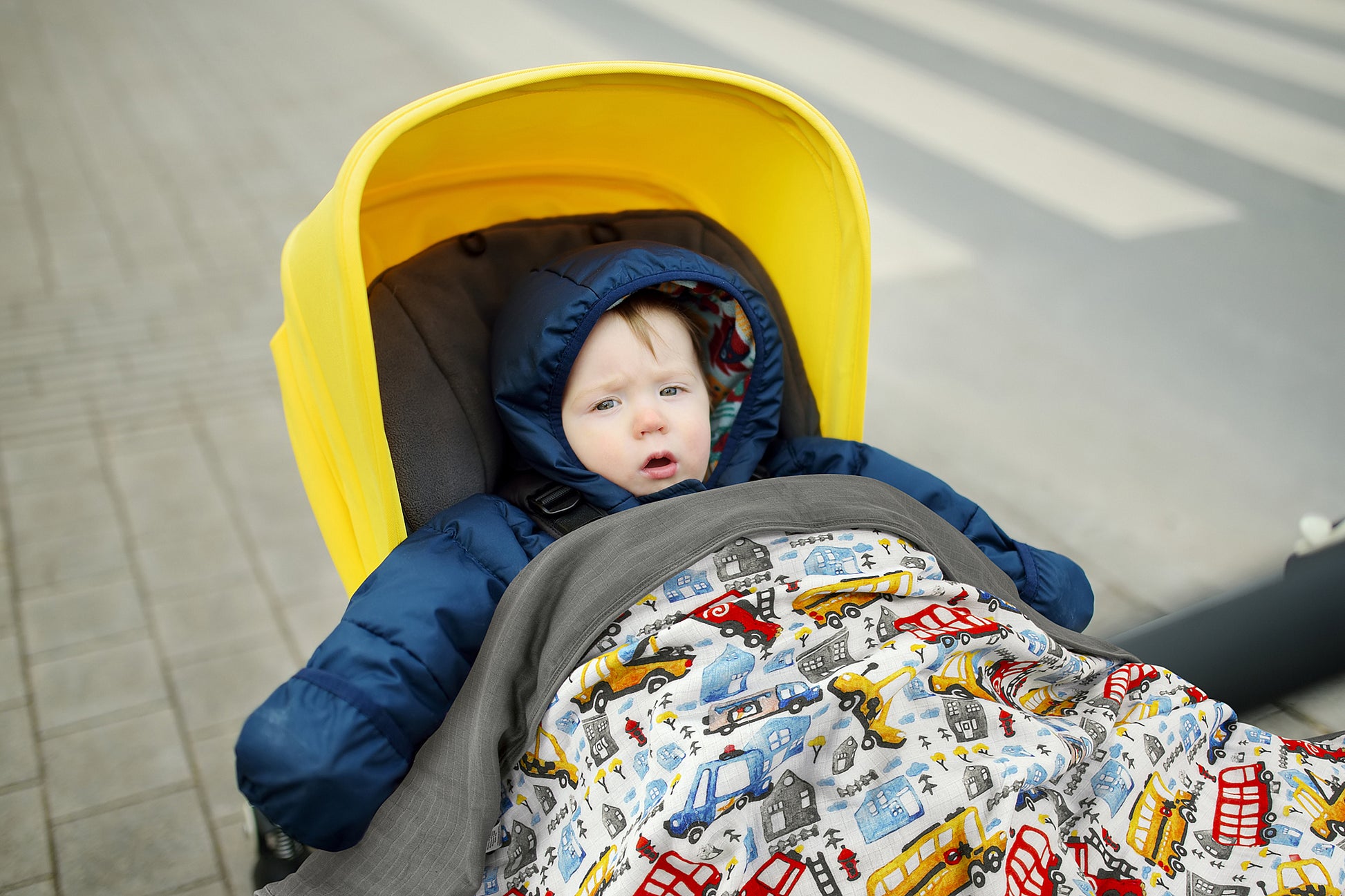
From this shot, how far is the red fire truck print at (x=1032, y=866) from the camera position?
35.0 inches

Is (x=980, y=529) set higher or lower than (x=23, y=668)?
higher

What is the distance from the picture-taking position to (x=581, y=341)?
1.19 metres

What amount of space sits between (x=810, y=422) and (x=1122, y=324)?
1846mm

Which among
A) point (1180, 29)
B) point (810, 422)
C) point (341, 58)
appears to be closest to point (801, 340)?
point (810, 422)

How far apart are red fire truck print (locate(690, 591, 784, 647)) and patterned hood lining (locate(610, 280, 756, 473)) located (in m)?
0.36

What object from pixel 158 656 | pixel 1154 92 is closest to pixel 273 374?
pixel 158 656

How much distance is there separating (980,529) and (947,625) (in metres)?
0.30

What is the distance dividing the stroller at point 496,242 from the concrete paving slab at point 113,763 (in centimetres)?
54

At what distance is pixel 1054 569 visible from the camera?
133 cm

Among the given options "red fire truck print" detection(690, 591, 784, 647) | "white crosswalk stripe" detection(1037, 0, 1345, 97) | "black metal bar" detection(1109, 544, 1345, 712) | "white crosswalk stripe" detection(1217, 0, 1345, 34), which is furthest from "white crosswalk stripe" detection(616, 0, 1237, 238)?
"red fire truck print" detection(690, 591, 784, 647)

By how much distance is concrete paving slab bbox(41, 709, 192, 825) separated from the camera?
1.54 metres

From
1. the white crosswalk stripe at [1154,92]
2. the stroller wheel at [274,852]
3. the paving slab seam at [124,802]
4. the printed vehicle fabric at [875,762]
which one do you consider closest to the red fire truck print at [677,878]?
the printed vehicle fabric at [875,762]

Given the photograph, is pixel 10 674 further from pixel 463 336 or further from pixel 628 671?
pixel 628 671

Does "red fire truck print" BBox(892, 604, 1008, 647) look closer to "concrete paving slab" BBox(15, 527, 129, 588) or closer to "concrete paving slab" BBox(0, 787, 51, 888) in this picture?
"concrete paving slab" BBox(0, 787, 51, 888)
